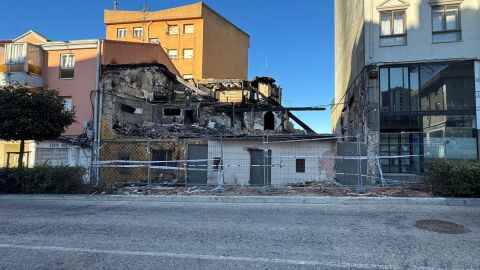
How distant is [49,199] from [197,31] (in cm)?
3745

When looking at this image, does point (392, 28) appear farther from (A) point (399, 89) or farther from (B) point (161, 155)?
(B) point (161, 155)

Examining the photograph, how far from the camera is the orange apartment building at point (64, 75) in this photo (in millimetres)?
22922

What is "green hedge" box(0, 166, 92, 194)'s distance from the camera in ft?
41.2

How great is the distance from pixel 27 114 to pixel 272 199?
10504 millimetres

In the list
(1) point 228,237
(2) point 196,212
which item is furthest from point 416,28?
(1) point 228,237

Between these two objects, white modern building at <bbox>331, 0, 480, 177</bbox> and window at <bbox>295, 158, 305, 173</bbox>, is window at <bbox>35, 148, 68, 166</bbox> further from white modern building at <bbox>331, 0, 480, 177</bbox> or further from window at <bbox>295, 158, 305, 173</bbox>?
white modern building at <bbox>331, 0, 480, 177</bbox>

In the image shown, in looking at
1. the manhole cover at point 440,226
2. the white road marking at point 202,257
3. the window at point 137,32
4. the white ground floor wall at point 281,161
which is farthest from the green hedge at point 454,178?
the window at point 137,32

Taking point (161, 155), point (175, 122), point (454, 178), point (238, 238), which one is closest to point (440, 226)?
point (454, 178)

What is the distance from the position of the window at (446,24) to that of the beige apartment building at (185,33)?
3102cm

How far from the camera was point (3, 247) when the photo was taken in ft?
20.3

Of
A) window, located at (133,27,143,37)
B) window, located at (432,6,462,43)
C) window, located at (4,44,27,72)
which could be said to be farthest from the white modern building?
window, located at (133,27,143,37)

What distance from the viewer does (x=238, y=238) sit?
6.61 m

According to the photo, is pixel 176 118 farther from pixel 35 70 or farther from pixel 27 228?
pixel 27 228

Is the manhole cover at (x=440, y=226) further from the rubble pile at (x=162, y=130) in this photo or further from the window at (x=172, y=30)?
the window at (x=172, y=30)
